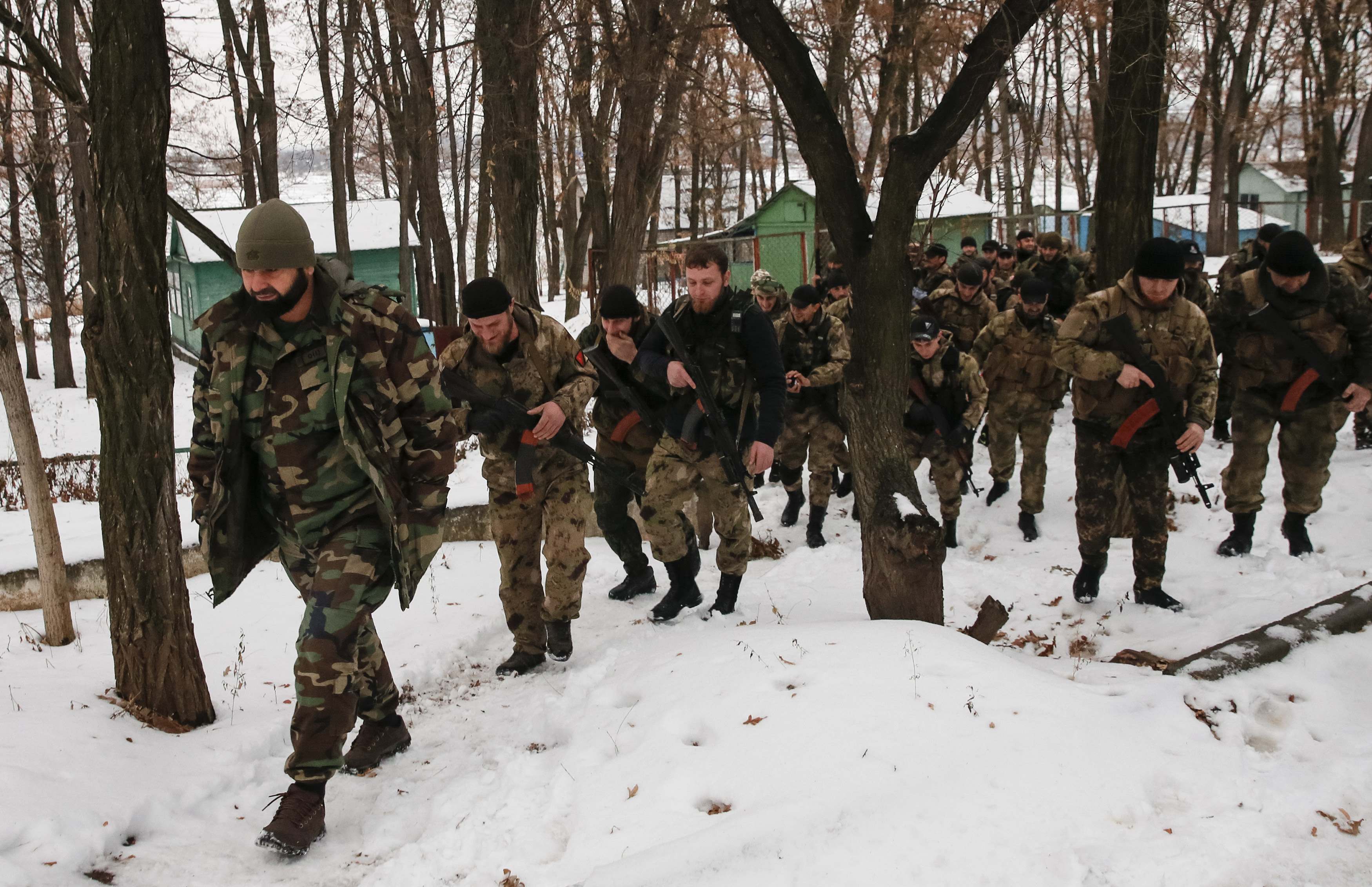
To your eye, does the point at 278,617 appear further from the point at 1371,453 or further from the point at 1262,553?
the point at 1371,453

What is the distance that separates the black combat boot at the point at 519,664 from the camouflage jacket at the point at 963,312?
19.0 feet

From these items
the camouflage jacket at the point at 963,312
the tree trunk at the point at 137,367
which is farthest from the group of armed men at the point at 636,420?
the camouflage jacket at the point at 963,312

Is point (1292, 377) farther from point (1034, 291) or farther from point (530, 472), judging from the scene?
point (530, 472)

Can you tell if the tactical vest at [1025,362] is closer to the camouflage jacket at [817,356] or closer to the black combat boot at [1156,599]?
the camouflage jacket at [817,356]

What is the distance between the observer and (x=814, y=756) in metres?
3.34

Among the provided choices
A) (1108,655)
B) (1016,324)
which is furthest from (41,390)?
(1108,655)

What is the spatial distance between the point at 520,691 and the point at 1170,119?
35.8 metres

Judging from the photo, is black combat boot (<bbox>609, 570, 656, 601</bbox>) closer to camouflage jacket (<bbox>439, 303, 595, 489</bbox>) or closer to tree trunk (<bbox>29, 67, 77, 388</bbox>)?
camouflage jacket (<bbox>439, 303, 595, 489</bbox>)

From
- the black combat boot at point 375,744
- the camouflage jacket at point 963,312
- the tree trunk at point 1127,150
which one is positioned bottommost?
the black combat boot at point 375,744

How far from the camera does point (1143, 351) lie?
17.1ft

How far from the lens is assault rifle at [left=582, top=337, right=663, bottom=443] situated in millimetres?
5520

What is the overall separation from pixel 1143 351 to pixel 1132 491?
0.80 metres

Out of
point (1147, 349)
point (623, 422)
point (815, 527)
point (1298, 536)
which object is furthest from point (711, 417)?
point (1298, 536)

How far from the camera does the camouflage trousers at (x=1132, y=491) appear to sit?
5.43m
